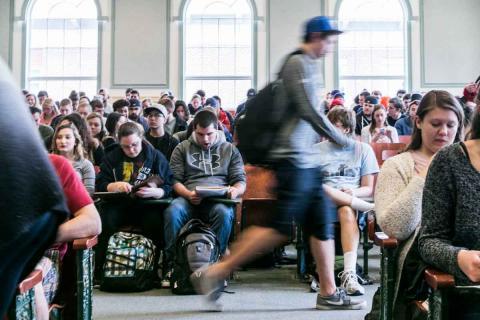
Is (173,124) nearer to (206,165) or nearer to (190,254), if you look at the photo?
(206,165)

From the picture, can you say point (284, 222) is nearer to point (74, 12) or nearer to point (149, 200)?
point (149, 200)

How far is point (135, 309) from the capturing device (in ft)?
11.0

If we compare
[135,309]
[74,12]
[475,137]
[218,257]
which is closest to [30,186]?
[475,137]

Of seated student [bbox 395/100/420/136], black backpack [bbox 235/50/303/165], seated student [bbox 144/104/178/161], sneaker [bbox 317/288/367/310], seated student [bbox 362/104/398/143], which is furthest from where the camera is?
seated student [bbox 395/100/420/136]

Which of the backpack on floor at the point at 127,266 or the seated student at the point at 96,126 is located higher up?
the seated student at the point at 96,126

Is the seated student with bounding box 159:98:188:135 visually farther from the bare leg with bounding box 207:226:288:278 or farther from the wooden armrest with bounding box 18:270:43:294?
the wooden armrest with bounding box 18:270:43:294

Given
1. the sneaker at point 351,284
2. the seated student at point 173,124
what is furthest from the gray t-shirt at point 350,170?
the seated student at point 173,124

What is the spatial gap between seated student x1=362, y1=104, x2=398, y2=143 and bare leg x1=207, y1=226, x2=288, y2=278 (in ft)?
10.3

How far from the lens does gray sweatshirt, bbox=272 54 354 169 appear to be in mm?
2600

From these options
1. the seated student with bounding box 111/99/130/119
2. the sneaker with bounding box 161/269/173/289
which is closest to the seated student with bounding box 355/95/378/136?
the seated student with bounding box 111/99/130/119

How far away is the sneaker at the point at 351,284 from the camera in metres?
3.57

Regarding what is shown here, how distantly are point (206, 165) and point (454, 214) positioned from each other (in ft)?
8.96

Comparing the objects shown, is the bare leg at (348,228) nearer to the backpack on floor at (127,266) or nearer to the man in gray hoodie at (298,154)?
the man in gray hoodie at (298,154)

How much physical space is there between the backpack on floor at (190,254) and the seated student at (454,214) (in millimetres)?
2234
